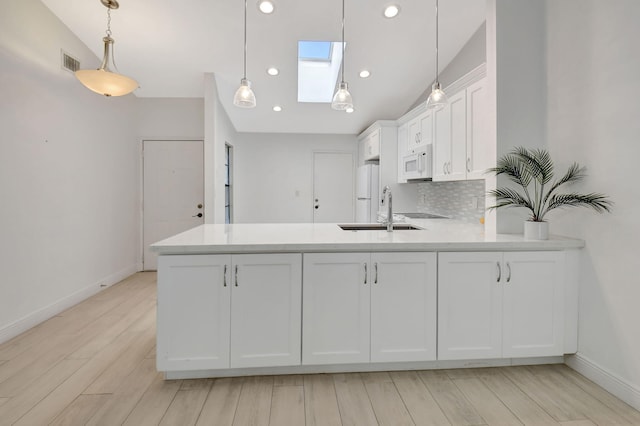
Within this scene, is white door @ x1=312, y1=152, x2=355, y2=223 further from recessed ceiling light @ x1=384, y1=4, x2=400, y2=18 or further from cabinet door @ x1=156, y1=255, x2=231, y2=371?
cabinet door @ x1=156, y1=255, x2=231, y2=371

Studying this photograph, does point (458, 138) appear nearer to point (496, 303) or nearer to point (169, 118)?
point (496, 303)

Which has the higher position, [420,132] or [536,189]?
[420,132]

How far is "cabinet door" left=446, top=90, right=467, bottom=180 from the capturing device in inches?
124

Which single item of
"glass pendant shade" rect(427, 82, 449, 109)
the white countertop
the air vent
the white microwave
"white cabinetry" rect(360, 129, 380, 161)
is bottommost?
the white countertop

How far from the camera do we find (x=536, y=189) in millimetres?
2428

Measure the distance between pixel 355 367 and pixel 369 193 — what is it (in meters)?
3.26

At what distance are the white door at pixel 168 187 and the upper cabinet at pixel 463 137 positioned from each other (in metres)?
3.25

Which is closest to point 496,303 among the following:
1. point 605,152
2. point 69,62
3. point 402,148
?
point 605,152

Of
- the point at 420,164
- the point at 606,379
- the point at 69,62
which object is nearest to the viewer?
the point at 606,379

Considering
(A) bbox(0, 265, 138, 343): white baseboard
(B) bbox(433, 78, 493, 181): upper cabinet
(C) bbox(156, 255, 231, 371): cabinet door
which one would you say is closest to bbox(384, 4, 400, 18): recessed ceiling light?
(B) bbox(433, 78, 493, 181): upper cabinet

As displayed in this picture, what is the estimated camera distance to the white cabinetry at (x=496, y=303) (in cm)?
212

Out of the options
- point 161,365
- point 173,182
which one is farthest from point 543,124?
point 173,182

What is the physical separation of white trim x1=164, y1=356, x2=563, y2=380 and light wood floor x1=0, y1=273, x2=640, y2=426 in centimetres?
3

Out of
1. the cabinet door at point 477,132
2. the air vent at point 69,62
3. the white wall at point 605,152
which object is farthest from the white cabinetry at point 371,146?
the air vent at point 69,62
